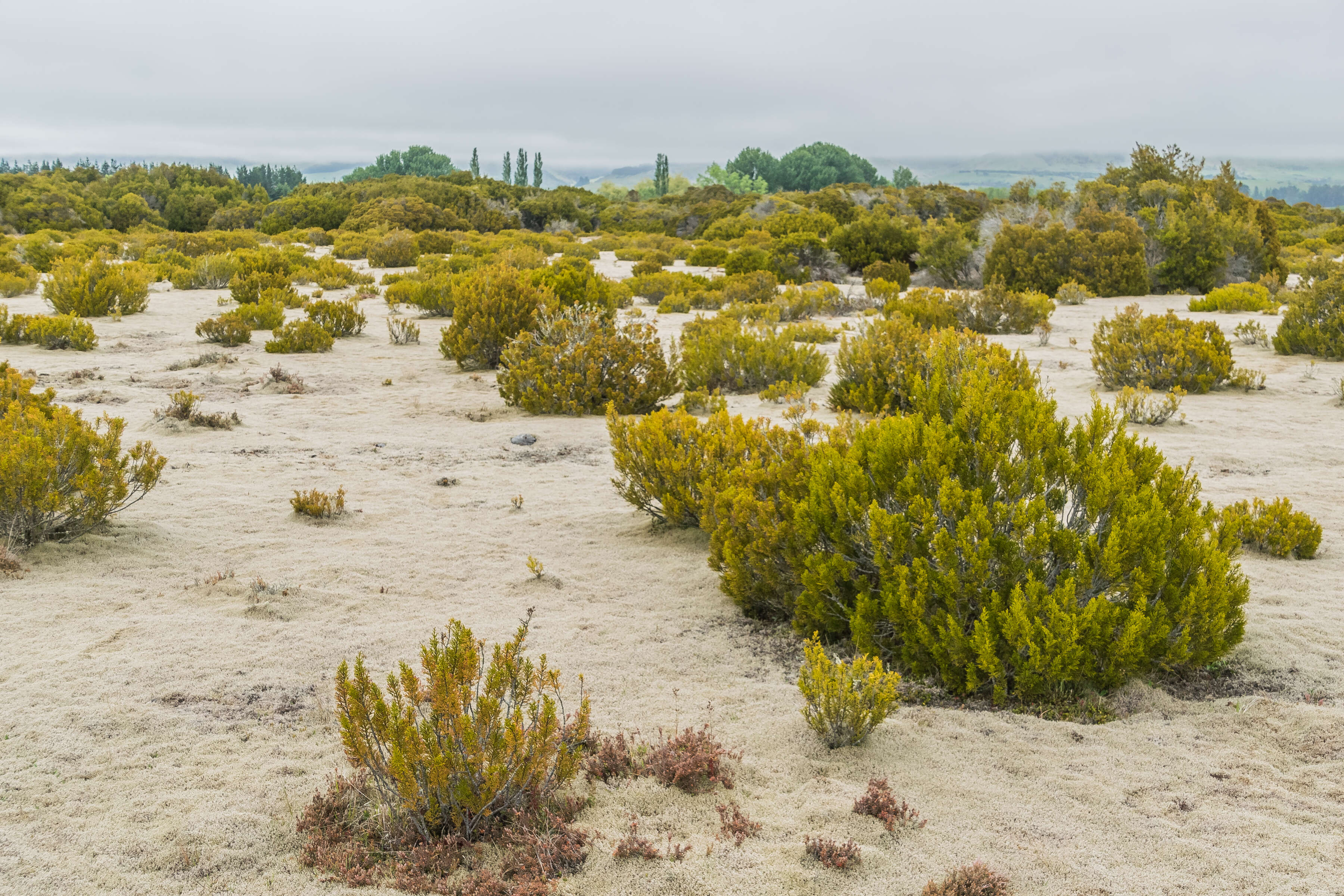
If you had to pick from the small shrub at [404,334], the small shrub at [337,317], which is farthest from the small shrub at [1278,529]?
the small shrub at [337,317]

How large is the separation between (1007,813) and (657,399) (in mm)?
6954

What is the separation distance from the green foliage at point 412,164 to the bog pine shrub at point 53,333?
3946 inches

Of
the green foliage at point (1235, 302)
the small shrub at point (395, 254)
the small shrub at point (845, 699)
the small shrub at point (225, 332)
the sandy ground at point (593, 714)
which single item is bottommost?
the sandy ground at point (593, 714)

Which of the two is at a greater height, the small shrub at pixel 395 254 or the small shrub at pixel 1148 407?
the small shrub at pixel 395 254

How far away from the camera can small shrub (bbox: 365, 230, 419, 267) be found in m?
24.5

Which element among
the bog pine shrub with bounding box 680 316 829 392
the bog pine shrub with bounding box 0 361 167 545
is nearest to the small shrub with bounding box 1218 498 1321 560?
the bog pine shrub with bounding box 680 316 829 392

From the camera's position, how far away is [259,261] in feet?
60.8

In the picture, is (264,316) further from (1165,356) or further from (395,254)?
(1165,356)

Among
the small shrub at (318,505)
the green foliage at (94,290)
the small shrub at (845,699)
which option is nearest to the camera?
the small shrub at (845,699)

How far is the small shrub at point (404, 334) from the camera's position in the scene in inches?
529

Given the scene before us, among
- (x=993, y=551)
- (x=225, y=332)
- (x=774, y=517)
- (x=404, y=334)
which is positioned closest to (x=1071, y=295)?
(x=404, y=334)

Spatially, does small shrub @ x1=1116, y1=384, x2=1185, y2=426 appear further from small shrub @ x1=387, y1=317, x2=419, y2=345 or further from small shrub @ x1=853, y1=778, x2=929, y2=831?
small shrub @ x1=387, y1=317, x2=419, y2=345

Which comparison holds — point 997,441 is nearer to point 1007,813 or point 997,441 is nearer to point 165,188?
point 1007,813

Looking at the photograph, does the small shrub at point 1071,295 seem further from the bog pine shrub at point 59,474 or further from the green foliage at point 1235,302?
the bog pine shrub at point 59,474
